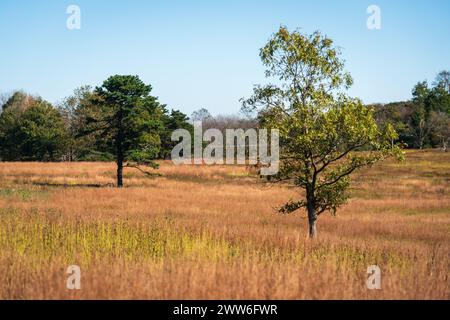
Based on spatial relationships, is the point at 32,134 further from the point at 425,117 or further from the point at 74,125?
the point at 425,117

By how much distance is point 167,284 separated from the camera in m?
6.13

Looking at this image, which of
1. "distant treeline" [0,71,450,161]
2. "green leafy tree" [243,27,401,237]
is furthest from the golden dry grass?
"distant treeline" [0,71,450,161]

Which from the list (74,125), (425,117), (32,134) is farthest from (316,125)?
(425,117)

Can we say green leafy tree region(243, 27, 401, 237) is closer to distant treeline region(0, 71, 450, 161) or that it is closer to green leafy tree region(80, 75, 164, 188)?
green leafy tree region(80, 75, 164, 188)

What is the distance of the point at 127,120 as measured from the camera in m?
41.5

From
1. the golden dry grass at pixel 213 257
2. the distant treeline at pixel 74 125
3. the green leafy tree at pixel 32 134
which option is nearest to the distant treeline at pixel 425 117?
the distant treeline at pixel 74 125

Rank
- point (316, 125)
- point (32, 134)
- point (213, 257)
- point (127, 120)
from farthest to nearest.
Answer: point (32, 134)
point (127, 120)
point (316, 125)
point (213, 257)

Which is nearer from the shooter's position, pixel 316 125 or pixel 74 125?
pixel 316 125

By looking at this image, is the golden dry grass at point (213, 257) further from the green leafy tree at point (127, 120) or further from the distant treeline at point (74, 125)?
the distant treeline at point (74, 125)

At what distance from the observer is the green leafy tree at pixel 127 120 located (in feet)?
134

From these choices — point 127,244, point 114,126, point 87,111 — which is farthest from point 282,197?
point 87,111
